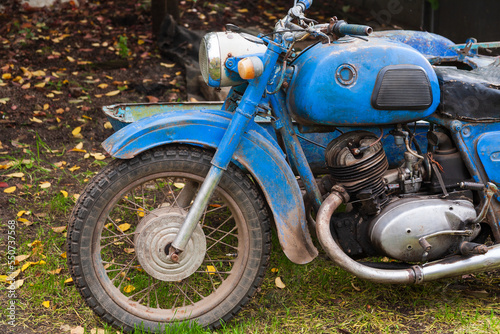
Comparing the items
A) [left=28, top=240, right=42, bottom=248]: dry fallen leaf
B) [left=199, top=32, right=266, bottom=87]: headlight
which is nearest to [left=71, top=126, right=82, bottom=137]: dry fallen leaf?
[left=28, top=240, right=42, bottom=248]: dry fallen leaf

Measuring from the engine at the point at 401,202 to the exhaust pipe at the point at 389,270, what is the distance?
0.19 feet

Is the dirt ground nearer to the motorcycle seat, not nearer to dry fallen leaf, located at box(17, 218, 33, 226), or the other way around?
dry fallen leaf, located at box(17, 218, 33, 226)

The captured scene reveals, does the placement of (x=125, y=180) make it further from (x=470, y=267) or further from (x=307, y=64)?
(x=470, y=267)

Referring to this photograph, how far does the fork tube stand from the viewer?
287 centimetres

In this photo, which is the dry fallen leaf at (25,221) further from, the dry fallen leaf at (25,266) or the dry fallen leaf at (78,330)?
the dry fallen leaf at (78,330)

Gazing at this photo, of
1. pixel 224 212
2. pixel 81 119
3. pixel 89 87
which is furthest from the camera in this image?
pixel 89 87

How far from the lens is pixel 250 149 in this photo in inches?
109

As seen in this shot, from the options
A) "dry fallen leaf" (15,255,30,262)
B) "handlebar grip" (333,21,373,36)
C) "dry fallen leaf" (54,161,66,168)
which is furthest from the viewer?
"dry fallen leaf" (54,161,66,168)

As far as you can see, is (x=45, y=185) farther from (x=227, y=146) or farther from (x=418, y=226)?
(x=418, y=226)

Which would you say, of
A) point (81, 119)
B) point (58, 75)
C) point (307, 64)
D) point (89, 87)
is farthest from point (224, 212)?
point (58, 75)

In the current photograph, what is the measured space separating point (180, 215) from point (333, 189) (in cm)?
75

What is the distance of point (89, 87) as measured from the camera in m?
6.00

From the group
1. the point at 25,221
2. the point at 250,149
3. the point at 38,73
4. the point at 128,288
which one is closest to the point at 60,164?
the point at 25,221

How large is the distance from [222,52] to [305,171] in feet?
2.37
